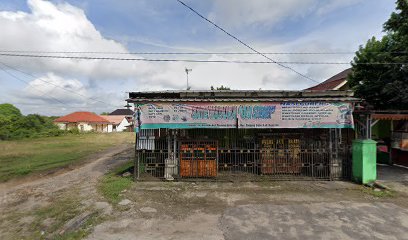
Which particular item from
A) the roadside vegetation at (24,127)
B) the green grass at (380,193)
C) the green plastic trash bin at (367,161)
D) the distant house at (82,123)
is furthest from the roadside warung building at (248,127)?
the distant house at (82,123)

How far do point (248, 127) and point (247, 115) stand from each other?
0.47m

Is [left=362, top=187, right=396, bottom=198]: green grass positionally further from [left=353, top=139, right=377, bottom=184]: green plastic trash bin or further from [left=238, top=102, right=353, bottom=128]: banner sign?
[left=238, top=102, right=353, bottom=128]: banner sign

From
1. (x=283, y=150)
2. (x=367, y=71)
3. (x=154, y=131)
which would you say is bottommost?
(x=283, y=150)

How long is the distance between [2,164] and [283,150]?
15942 millimetres

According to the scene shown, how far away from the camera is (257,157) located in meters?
10.2

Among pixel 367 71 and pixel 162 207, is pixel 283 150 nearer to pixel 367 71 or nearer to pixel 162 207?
pixel 162 207

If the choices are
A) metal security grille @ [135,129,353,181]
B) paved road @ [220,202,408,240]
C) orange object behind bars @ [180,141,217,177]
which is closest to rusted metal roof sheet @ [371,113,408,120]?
metal security grille @ [135,129,353,181]

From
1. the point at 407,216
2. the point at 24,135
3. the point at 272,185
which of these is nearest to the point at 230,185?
the point at 272,185

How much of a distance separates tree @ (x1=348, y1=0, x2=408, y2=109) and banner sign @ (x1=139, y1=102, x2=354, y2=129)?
200 inches

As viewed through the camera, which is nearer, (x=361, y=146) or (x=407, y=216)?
(x=407, y=216)

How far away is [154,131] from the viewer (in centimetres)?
1042

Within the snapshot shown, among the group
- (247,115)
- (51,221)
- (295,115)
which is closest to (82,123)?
(51,221)

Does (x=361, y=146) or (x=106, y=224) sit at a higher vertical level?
(x=361, y=146)

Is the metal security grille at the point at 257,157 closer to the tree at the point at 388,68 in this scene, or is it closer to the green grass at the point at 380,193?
the green grass at the point at 380,193
